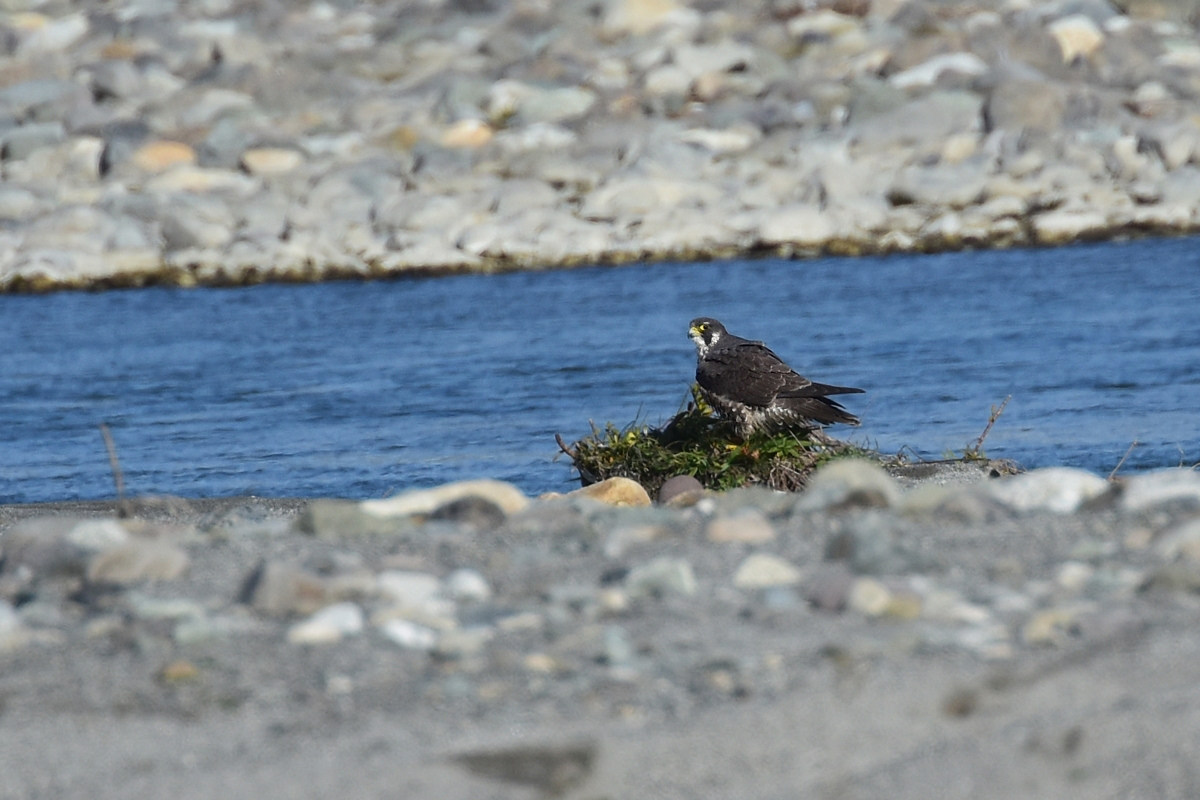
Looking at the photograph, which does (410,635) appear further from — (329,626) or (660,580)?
(660,580)

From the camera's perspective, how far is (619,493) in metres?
6.38

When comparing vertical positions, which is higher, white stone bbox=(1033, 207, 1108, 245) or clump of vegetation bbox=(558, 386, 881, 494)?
white stone bbox=(1033, 207, 1108, 245)

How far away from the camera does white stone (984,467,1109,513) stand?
4.70m

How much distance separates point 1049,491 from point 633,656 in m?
1.81

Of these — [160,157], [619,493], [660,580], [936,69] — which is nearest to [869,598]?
[660,580]

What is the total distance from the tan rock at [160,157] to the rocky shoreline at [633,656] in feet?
72.3

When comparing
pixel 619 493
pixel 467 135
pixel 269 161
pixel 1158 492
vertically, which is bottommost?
pixel 619 493

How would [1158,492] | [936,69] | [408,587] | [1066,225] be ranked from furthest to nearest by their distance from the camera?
[936,69] → [1066,225] → [1158,492] → [408,587]

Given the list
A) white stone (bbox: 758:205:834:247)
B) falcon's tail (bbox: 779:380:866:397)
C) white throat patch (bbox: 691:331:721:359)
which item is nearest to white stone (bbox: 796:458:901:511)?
falcon's tail (bbox: 779:380:866:397)

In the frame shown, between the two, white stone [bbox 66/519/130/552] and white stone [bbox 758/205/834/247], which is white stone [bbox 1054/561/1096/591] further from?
white stone [bbox 758/205/834/247]

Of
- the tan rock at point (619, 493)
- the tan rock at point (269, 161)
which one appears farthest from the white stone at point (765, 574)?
the tan rock at point (269, 161)

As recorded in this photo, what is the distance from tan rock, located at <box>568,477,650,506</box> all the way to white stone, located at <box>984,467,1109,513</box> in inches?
71.6

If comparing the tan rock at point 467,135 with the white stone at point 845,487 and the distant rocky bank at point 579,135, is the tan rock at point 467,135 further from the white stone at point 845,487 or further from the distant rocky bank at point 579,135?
the white stone at point 845,487

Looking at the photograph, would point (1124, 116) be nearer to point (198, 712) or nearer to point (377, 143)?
point (377, 143)
